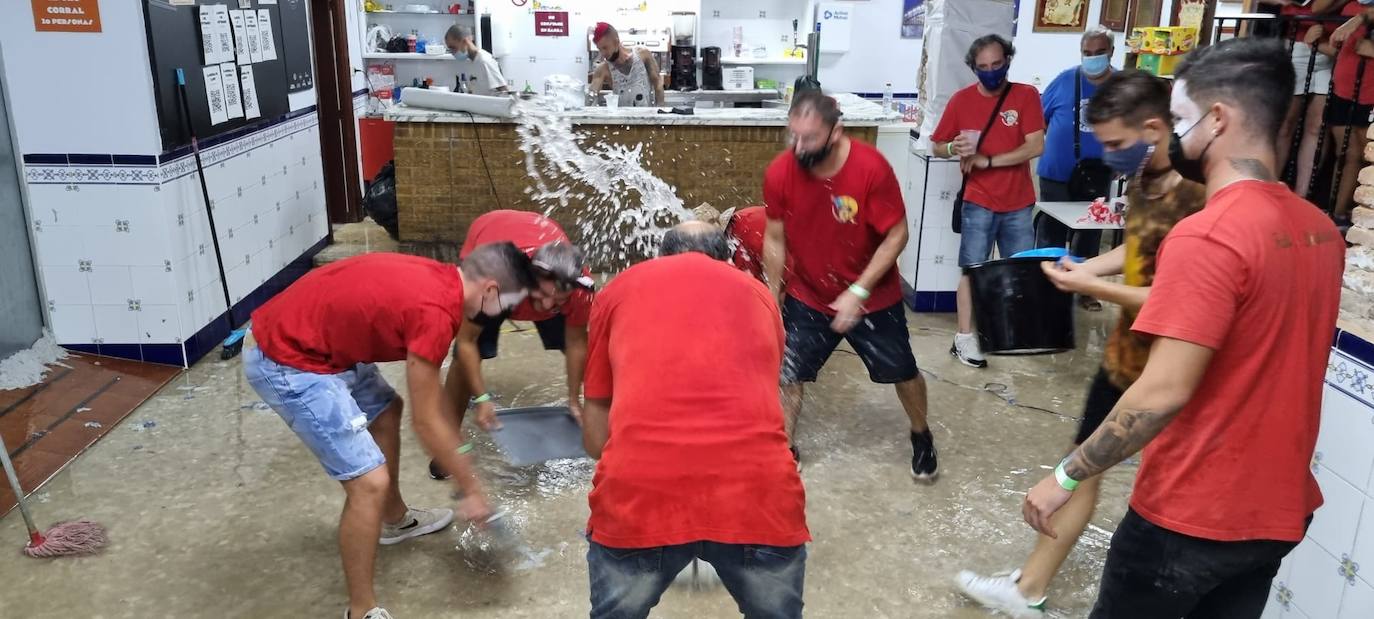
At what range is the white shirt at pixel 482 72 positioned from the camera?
8523 millimetres

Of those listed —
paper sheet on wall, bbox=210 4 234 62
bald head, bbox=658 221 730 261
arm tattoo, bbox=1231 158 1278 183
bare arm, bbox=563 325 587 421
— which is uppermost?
paper sheet on wall, bbox=210 4 234 62

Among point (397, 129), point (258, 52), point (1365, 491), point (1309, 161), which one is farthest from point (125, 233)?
point (1309, 161)

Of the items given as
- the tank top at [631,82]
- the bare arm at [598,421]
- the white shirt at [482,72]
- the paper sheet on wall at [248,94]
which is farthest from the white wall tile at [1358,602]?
the white shirt at [482,72]

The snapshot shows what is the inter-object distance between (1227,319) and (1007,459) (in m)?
2.52

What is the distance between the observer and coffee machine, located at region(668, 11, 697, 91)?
30.4 ft

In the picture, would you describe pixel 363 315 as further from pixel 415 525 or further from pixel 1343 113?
pixel 1343 113

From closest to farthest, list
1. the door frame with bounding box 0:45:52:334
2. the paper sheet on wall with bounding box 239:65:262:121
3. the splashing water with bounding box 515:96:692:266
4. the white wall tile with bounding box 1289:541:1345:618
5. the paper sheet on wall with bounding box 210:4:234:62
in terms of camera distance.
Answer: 1. the white wall tile with bounding box 1289:541:1345:618
2. the door frame with bounding box 0:45:52:334
3. the paper sheet on wall with bounding box 210:4:234:62
4. the paper sheet on wall with bounding box 239:65:262:121
5. the splashing water with bounding box 515:96:692:266

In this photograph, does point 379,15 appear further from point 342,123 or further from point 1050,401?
point 1050,401

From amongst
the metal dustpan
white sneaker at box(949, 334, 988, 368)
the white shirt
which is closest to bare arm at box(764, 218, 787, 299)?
the metal dustpan

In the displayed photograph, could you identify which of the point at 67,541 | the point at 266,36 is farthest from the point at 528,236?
the point at 266,36

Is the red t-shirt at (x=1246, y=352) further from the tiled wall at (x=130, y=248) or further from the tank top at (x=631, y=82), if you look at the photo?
the tank top at (x=631, y=82)

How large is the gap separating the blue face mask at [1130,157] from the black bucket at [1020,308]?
58cm

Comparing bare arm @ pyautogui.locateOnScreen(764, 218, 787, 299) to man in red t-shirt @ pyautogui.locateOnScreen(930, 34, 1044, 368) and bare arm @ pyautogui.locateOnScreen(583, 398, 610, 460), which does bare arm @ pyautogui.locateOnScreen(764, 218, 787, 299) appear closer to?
man in red t-shirt @ pyautogui.locateOnScreen(930, 34, 1044, 368)

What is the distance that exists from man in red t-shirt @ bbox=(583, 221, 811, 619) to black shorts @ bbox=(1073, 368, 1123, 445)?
3.76ft
